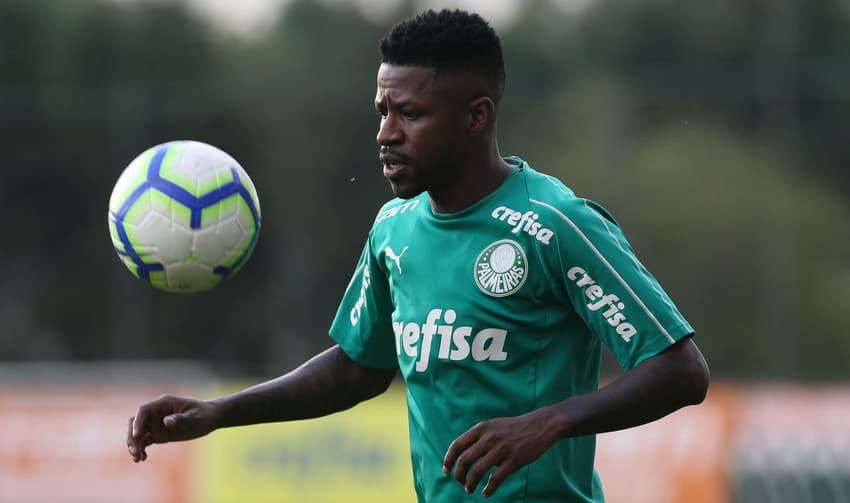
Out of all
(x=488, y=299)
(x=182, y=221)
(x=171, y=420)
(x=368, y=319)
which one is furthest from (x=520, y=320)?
(x=182, y=221)

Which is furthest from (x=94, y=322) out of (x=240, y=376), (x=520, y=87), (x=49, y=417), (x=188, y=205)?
(x=188, y=205)

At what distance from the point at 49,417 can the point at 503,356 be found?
31.7 ft

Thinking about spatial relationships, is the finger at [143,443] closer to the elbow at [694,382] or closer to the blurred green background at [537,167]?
the elbow at [694,382]

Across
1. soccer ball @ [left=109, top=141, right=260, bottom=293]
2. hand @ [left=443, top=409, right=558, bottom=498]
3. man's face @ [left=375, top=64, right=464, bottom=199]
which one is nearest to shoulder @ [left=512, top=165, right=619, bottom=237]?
man's face @ [left=375, top=64, right=464, bottom=199]

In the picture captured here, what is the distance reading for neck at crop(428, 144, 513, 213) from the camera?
4.25 metres

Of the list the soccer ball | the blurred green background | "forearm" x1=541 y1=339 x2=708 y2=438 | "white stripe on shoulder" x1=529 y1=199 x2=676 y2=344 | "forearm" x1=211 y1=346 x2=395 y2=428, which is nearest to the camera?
"forearm" x1=541 y1=339 x2=708 y2=438

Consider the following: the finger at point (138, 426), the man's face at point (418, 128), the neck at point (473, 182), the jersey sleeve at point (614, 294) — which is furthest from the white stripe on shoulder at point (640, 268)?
the finger at point (138, 426)

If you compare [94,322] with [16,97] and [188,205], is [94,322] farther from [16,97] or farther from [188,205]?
[188,205]

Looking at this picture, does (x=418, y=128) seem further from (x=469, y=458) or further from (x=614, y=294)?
(x=469, y=458)

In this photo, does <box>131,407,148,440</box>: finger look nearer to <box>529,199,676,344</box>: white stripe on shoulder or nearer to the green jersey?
the green jersey

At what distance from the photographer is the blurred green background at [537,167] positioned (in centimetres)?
2181

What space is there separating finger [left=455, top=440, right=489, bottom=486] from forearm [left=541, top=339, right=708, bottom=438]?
22 cm

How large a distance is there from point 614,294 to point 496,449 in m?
0.61

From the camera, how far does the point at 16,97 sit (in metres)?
24.3
